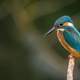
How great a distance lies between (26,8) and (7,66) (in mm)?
488

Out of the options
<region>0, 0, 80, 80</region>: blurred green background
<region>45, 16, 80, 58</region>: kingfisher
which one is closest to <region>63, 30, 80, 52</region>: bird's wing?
<region>45, 16, 80, 58</region>: kingfisher

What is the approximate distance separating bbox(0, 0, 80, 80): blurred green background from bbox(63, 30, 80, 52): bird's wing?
3.52ft

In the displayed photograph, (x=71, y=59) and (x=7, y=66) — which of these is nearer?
(x=71, y=59)

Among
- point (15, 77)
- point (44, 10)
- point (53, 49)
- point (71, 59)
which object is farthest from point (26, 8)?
point (71, 59)

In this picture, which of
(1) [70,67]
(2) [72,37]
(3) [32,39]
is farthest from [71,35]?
(3) [32,39]

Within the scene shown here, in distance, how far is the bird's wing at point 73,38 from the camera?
1.74m

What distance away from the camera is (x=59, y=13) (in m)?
2.97

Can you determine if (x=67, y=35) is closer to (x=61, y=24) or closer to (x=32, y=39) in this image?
(x=61, y=24)

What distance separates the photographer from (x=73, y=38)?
176 cm

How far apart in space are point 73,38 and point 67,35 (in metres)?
0.03

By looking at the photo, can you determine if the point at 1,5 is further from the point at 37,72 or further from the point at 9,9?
the point at 37,72

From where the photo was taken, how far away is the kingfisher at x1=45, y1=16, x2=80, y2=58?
67.8 inches

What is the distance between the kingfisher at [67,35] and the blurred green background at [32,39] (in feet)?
3.54

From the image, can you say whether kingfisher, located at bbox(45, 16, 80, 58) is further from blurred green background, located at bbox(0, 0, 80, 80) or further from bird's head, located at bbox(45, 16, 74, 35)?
blurred green background, located at bbox(0, 0, 80, 80)
